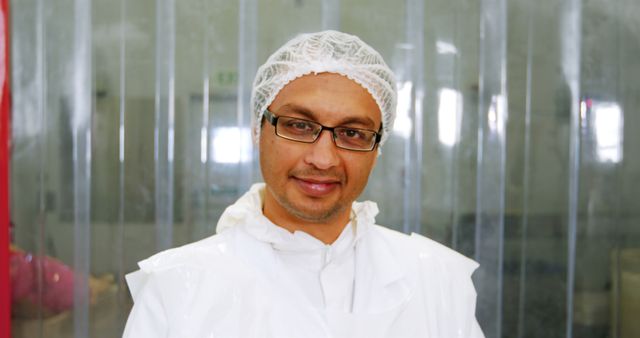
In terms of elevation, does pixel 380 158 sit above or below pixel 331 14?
below

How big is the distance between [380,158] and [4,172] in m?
1.24

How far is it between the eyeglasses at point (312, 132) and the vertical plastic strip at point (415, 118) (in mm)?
958

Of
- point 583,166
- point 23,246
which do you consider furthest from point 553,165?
point 23,246

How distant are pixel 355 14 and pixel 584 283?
123 cm

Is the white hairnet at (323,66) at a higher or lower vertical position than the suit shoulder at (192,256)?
higher

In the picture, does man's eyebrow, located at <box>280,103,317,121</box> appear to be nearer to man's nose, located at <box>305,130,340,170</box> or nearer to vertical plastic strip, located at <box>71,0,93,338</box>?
man's nose, located at <box>305,130,340,170</box>

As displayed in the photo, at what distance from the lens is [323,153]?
90 cm

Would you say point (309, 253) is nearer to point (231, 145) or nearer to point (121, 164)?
point (231, 145)

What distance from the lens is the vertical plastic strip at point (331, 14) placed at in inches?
73.0

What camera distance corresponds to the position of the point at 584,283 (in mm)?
1951

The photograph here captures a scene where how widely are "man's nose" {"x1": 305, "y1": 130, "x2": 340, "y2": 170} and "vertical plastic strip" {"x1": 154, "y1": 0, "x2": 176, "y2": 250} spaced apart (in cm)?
106

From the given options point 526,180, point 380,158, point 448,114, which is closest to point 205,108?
point 380,158

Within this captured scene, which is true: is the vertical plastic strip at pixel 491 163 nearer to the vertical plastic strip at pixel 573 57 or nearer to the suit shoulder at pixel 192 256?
the vertical plastic strip at pixel 573 57

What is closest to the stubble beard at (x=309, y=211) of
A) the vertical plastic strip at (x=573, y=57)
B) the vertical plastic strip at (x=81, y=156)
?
the vertical plastic strip at (x=81, y=156)
